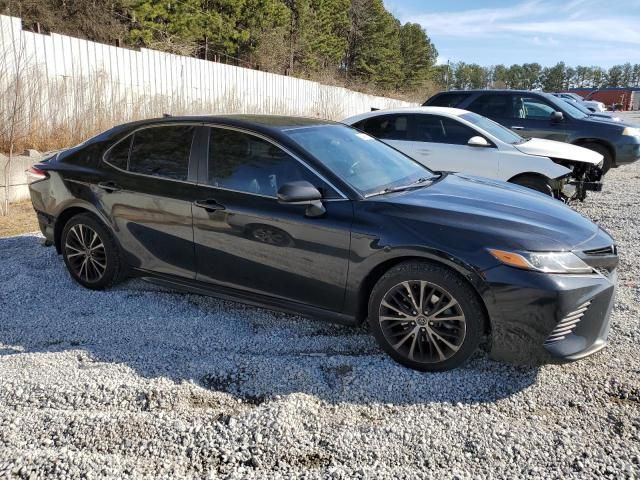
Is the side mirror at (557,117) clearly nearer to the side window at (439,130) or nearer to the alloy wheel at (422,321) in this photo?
the side window at (439,130)

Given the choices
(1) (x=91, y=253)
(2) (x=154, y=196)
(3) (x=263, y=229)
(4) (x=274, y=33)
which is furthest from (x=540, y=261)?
(4) (x=274, y=33)

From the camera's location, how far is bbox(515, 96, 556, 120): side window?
33.2 ft

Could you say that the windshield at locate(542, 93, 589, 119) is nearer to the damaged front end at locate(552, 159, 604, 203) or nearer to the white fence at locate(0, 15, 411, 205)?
the damaged front end at locate(552, 159, 604, 203)

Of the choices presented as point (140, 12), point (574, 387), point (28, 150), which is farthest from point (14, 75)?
point (140, 12)

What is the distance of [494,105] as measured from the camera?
10305 millimetres

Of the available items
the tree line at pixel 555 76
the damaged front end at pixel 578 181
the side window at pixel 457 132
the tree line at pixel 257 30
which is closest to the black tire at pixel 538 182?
the damaged front end at pixel 578 181

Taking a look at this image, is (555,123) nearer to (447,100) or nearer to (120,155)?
(447,100)

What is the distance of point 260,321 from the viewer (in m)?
4.04

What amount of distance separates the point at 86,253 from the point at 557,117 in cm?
871

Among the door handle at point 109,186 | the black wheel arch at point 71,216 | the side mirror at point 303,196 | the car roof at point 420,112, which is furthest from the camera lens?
the car roof at point 420,112

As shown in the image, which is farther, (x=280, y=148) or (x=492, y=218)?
(x=280, y=148)

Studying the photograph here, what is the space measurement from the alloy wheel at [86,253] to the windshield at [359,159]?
2.02 m

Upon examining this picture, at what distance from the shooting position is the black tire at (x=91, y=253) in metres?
4.45

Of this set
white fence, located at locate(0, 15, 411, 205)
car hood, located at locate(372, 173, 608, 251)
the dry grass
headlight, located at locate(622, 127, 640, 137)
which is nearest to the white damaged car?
headlight, located at locate(622, 127, 640, 137)
